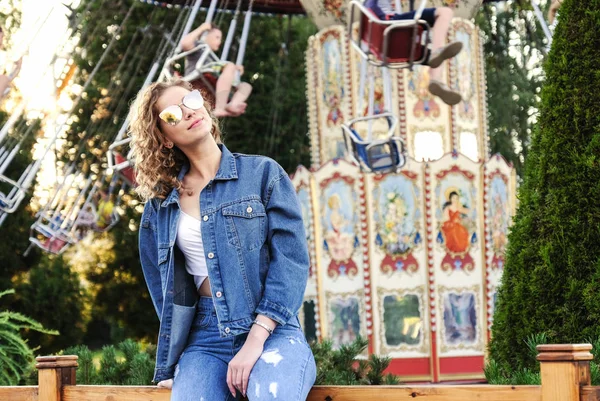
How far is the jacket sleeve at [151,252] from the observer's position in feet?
9.91

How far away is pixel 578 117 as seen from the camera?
13.4ft

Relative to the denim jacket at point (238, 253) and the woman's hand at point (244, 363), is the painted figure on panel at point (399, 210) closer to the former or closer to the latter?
the denim jacket at point (238, 253)

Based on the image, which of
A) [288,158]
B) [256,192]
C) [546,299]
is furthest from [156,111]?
[288,158]

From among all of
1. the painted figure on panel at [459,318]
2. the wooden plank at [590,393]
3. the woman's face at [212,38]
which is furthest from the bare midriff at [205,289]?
the painted figure on panel at [459,318]

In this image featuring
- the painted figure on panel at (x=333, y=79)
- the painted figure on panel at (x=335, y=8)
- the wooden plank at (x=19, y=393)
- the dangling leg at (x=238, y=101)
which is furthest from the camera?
the painted figure on panel at (x=335, y=8)

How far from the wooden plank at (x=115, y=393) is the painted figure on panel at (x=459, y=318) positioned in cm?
1072

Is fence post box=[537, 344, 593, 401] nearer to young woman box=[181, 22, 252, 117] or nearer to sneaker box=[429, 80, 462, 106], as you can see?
sneaker box=[429, 80, 462, 106]

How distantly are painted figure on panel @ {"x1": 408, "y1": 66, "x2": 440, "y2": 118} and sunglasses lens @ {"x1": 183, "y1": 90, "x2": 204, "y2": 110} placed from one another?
40.1 ft

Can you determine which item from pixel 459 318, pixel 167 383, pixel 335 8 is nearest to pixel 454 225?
pixel 459 318

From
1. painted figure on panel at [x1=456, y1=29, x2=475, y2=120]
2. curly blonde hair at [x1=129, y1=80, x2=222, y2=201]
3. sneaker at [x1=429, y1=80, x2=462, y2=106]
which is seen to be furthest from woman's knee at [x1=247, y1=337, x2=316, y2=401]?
painted figure on panel at [x1=456, y1=29, x2=475, y2=120]

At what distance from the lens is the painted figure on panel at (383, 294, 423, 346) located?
1398 centimetres

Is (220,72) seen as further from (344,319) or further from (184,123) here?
(184,123)

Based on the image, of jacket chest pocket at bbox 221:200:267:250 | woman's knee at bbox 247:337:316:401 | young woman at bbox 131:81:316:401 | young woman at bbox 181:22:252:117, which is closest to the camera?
woman's knee at bbox 247:337:316:401

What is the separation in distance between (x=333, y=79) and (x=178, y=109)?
1256cm
